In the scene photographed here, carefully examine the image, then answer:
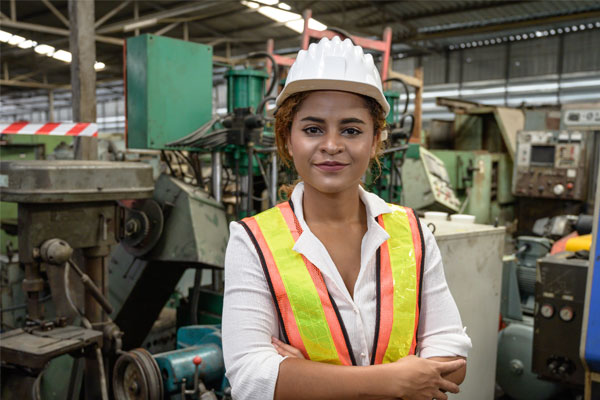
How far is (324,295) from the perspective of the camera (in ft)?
3.01

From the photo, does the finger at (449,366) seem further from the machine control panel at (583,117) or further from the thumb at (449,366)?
the machine control panel at (583,117)

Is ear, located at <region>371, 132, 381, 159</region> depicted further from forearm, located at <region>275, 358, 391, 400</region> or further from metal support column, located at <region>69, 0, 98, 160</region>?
metal support column, located at <region>69, 0, 98, 160</region>

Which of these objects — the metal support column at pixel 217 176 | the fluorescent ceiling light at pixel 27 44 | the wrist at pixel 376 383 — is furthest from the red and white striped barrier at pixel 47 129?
the fluorescent ceiling light at pixel 27 44

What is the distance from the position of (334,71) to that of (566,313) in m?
1.68

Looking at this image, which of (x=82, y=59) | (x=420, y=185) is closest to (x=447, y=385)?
(x=82, y=59)

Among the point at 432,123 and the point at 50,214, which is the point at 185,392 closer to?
the point at 50,214

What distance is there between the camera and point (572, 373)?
6.83ft

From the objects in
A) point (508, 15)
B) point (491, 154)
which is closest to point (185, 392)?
point (491, 154)

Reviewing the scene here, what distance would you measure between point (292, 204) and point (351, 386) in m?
0.38

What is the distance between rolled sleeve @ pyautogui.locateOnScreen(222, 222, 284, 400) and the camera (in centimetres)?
86

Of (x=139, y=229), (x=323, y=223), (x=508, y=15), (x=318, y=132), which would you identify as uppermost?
(x=508, y=15)

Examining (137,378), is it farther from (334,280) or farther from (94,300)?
(334,280)

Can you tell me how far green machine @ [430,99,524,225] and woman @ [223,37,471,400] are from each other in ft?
14.0

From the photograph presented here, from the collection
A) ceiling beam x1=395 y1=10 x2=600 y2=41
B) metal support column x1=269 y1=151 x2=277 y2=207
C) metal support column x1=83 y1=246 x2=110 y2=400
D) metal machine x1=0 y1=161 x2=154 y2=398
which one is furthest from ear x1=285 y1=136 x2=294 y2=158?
ceiling beam x1=395 y1=10 x2=600 y2=41
